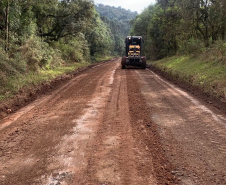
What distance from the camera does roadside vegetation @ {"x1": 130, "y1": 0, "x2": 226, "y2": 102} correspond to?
Answer: 10.9 m

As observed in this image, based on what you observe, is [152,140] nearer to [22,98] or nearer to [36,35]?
[22,98]

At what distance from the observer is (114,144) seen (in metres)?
4.09

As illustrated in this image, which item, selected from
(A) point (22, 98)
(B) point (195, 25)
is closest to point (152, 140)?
(A) point (22, 98)

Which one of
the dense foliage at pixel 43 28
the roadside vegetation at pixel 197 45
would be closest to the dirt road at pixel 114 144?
the roadside vegetation at pixel 197 45

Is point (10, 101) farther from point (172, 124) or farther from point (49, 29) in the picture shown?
point (49, 29)

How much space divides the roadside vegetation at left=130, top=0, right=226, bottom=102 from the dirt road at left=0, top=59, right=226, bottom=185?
357 cm

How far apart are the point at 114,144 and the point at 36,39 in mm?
12984

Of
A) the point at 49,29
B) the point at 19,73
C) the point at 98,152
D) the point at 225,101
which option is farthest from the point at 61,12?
the point at 98,152

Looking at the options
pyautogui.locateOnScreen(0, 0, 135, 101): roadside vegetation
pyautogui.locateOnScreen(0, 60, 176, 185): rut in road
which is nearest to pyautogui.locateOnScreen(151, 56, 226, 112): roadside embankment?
pyautogui.locateOnScreen(0, 60, 176, 185): rut in road

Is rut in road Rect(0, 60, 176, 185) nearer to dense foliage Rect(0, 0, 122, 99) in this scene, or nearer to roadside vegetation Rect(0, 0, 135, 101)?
roadside vegetation Rect(0, 0, 135, 101)

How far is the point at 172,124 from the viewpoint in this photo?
5.18m

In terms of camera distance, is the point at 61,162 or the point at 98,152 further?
the point at 98,152

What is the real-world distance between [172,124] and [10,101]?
525 cm

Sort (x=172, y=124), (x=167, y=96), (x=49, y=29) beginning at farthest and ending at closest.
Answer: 1. (x=49, y=29)
2. (x=167, y=96)
3. (x=172, y=124)
